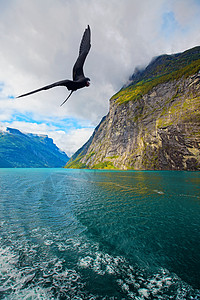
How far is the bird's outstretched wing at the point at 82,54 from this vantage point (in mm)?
11133

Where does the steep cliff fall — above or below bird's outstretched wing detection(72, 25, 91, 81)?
above

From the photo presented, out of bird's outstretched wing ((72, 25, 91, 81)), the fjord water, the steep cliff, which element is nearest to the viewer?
the fjord water

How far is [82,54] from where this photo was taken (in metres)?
11.3

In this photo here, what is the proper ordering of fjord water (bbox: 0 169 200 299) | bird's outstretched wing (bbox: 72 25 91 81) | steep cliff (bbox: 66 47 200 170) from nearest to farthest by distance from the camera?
1. fjord water (bbox: 0 169 200 299)
2. bird's outstretched wing (bbox: 72 25 91 81)
3. steep cliff (bbox: 66 47 200 170)

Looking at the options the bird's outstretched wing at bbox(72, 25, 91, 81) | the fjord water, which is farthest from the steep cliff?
the bird's outstretched wing at bbox(72, 25, 91, 81)

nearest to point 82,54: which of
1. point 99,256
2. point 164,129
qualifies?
point 99,256

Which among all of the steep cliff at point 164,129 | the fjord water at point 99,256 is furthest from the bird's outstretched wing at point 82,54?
the steep cliff at point 164,129

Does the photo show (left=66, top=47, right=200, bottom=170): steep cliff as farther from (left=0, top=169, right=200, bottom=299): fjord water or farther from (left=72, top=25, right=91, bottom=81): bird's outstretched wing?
(left=72, top=25, right=91, bottom=81): bird's outstretched wing

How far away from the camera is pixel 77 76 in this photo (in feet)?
37.9

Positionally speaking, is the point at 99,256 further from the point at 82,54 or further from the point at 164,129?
the point at 164,129

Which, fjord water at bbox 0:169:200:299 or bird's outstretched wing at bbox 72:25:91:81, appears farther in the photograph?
bird's outstretched wing at bbox 72:25:91:81

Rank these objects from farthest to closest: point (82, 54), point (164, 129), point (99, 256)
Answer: point (164, 129)
point (82, 54)
point (99, 256)

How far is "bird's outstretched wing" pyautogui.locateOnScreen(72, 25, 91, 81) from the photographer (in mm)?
11133

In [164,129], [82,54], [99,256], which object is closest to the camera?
[99,256]
